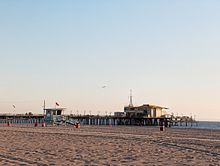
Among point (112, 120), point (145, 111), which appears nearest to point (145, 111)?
point (145, 111)

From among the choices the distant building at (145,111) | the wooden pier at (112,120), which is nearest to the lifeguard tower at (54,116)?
the wooden pier at (112,120)

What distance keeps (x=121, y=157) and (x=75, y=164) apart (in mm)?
2554

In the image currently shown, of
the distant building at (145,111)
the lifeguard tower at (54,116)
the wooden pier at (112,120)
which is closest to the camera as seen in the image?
the lifeguard tower at (54,116)

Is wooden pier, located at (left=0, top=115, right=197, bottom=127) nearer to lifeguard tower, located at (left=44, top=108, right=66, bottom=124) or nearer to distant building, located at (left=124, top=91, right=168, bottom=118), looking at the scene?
distant building, located at (left=124, top=91, right=168, bottom=118)

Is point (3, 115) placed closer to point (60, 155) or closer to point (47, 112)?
point (47, 112)

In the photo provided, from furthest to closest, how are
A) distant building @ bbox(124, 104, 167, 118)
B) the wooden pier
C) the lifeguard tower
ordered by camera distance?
distant building @ bbox(124, 104, 167, 118), the wooden pier, the lifeguard tower

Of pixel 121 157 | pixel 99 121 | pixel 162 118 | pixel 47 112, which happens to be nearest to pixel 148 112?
pixel 162 118

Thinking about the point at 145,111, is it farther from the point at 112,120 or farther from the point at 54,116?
the point at 54,116

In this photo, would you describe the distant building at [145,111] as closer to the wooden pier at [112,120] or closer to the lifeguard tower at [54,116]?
the wooden pier at [112,120]

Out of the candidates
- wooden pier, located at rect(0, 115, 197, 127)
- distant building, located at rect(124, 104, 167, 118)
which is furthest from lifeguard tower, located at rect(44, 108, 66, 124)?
distant building, located at rect(124, 104, 167, 118)

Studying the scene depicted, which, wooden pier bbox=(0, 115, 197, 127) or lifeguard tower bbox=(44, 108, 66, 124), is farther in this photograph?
wooden pier bbox=(0, 115, 197, 127)

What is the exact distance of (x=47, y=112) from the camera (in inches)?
2640

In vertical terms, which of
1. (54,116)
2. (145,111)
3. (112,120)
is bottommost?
(112,120)

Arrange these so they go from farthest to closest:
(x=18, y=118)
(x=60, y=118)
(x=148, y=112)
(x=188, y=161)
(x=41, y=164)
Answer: (x=18, y=118) → (x=148, y=112) → (x=60, y=118) → (x=188, y=161) → (x=41, y=164)
